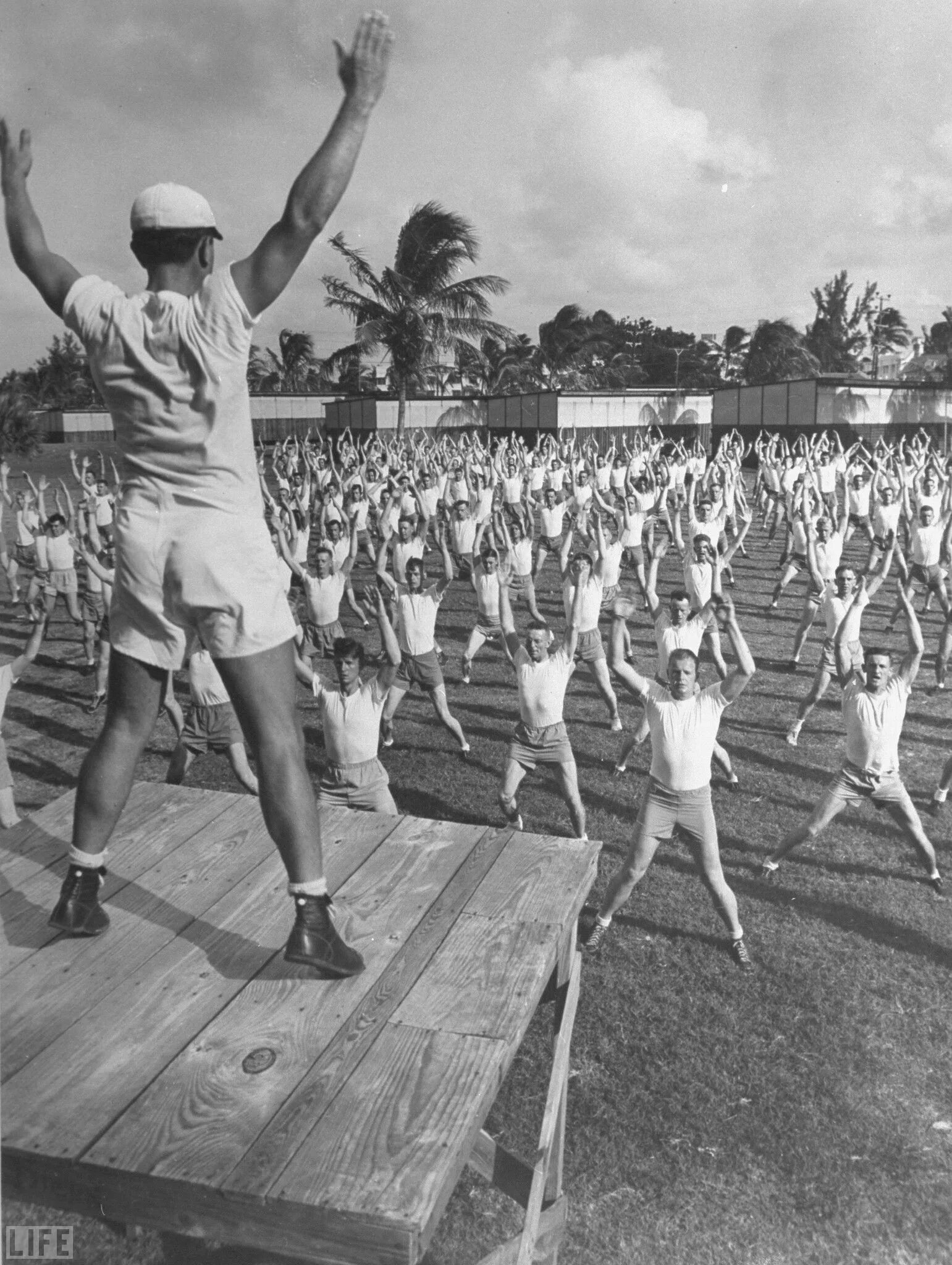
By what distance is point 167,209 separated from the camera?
2344mm

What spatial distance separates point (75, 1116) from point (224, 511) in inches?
53.2

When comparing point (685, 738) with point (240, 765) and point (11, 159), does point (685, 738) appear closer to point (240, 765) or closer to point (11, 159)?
point (240, 765)

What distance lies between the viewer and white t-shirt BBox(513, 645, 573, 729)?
8.45 m

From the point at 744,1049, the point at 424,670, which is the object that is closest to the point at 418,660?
the point at 424,670

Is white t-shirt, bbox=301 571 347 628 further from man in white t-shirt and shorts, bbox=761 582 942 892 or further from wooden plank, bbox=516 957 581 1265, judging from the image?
wooden plank, bbox=516 957 581 1265

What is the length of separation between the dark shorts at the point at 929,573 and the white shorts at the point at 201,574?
13.3 metres

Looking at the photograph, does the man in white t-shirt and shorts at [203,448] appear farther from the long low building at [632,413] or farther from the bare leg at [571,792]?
the long low building at [632,413]

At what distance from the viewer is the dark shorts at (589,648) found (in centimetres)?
1168

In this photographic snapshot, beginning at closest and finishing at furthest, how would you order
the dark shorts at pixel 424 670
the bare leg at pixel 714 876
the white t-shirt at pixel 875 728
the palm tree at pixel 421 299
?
the bare leg at pixel 714 876 < the white t-shirt at pixel 875 728 < the dark shorts at pixel 424 670 < the palm tree at pixel 421 299

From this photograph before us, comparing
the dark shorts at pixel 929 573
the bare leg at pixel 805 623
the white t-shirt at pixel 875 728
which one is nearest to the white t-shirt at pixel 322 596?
the bare leg at pixel 805 623

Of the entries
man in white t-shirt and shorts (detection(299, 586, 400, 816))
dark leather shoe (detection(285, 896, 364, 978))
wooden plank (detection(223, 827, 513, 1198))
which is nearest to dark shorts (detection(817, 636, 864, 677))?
man in white t-shirt and shorts (detection(299, 586, 400, 816))

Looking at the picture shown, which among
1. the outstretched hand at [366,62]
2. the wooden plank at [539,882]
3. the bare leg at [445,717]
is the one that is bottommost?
the bare leg at [445,717]

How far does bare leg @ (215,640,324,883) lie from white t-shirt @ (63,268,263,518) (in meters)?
0.38

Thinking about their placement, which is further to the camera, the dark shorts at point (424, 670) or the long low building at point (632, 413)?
the long low building at point (632, 413)
